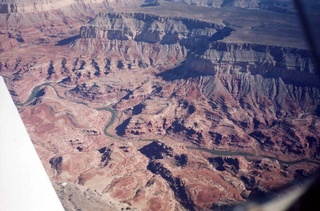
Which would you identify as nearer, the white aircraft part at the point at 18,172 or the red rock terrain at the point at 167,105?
the white aircraft part at the point at 18,172

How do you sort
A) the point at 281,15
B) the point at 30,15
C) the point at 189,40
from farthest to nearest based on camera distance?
the point at 30,15 < the point at 281,15 < the point at 189,40

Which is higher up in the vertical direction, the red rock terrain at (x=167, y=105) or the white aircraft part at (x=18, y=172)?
the white aircraft part at (x=18, y=172)

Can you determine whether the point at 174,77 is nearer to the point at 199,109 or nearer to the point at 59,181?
the point at 199,109

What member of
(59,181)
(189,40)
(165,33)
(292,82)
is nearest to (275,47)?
(292,82)

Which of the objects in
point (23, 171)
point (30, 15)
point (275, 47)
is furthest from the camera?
point (30, 15)

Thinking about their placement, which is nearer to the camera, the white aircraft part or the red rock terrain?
the white aircraft part
